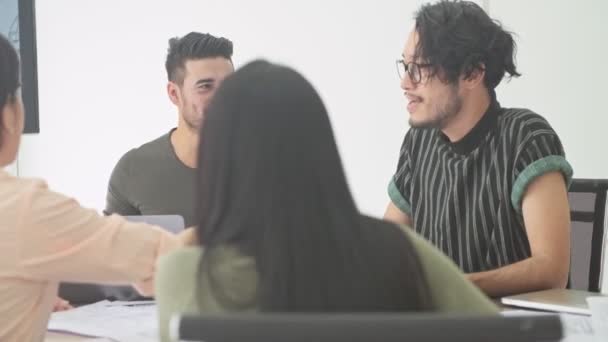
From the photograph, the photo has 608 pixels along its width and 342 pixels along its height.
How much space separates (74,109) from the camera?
426 cm

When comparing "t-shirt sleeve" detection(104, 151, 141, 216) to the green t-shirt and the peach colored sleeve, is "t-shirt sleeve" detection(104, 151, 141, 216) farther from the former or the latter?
the peach colored sleeve

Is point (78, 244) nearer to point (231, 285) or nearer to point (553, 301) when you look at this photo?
point (231, 285)

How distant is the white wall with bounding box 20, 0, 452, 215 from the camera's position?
3.33m

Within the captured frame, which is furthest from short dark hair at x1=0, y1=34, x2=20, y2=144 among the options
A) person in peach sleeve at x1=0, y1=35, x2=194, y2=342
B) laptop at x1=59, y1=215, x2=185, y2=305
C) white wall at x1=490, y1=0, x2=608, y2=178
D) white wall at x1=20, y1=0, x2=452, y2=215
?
white wall at x1=490, y1=0, x2=608, y2=178

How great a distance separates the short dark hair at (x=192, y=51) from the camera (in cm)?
261

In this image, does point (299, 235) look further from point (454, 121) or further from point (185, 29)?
point (185, 29)

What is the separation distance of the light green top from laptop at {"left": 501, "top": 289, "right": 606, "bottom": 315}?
60 cm

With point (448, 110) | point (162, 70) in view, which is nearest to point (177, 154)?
point (448, 110)

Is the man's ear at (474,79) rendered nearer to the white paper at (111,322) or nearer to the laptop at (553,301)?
the laptop at (553,301)

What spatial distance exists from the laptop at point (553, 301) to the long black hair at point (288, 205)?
680mm

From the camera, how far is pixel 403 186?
86.3 inches

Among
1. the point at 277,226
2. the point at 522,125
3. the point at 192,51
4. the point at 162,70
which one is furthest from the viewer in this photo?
the point at 162,70

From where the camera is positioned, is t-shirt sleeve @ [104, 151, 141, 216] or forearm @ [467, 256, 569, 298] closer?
forearm @ [467, 256, 569, 298]

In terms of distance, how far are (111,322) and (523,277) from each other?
0.86 m
